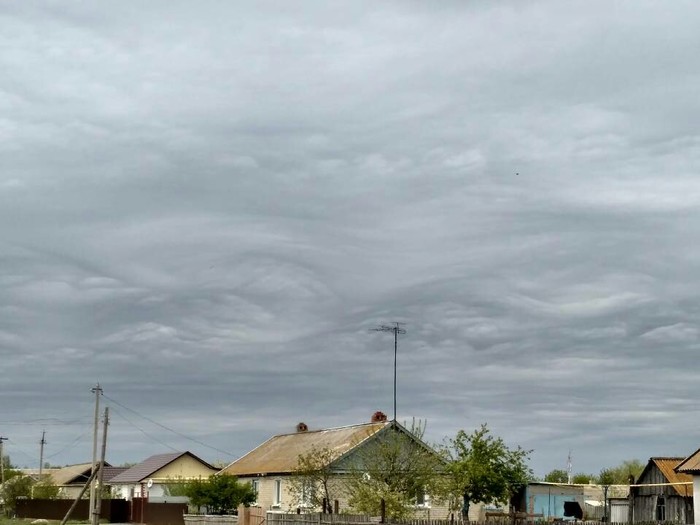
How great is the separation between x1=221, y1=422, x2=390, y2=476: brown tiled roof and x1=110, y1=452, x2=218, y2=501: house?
12.9 meters

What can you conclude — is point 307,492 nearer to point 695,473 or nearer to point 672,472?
point 672,472

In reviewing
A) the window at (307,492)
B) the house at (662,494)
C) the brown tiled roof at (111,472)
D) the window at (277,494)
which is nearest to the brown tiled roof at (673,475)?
the house at (662,494)

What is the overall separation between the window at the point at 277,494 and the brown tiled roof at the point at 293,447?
2.81 ft

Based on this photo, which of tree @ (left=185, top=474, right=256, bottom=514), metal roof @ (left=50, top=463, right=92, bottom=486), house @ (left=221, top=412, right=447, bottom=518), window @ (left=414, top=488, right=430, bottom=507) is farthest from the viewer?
metal roof @ (left=50, top=463, right=92, bottom=486)

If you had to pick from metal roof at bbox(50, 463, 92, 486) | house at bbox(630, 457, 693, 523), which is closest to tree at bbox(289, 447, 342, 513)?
house at bbox(630, 457, 693, 523)

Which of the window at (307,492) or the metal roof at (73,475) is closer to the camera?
the window at (307,492)

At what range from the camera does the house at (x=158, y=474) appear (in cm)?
9238

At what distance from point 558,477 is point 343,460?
5863 cm

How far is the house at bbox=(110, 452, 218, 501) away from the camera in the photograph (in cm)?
9238

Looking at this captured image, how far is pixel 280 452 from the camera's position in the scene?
3051 inches

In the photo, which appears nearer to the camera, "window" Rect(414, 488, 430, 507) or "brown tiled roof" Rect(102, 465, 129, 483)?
"window" Rect(414, 488, 430, 507)

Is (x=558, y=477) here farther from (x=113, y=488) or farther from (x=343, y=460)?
(x=343, y=460)

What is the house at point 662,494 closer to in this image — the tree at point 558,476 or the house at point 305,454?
the house at point 305,454

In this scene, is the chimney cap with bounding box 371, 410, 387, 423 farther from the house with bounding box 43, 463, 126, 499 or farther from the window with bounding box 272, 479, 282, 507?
the house with bounding box 43, 463, 126, 499
